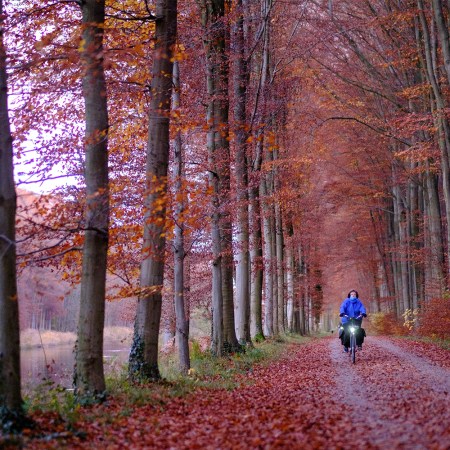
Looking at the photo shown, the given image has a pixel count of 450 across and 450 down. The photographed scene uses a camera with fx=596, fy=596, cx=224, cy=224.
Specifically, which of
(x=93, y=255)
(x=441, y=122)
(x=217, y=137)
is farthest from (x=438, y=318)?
(x=93, y=255)

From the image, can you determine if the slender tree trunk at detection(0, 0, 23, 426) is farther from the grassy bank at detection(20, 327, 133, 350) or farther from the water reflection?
the grassy bank at detection(20, 327, 133, 350)

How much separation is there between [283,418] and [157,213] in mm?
3945

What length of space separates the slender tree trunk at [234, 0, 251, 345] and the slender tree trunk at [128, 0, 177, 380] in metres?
6.89

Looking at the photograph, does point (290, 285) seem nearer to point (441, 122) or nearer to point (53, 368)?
point (441, 122)

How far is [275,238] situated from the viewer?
2898cm

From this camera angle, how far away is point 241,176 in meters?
17.5

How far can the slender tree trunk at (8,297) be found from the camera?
6.51 metres

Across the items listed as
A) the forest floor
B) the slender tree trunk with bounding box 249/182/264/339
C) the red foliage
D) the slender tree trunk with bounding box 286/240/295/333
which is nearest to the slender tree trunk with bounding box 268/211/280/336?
the slender tree trunk with bounding box 249/182/264/339

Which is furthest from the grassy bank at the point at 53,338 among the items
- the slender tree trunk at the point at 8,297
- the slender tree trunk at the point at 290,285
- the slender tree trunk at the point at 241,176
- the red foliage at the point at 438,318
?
the slender tree trunk at the point at 8,297

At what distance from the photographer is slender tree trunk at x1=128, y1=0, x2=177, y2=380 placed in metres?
9.95

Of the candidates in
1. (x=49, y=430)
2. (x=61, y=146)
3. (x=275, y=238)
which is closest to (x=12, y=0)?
(x=61, y=146)

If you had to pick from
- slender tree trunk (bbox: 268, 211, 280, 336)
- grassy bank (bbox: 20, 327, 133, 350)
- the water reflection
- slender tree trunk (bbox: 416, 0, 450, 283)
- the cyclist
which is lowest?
grassy bank (bbox: 20, 327, 133, 350)

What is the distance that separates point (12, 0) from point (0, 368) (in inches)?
248

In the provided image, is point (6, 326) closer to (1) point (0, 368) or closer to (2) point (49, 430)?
(1) point (0, 368)
